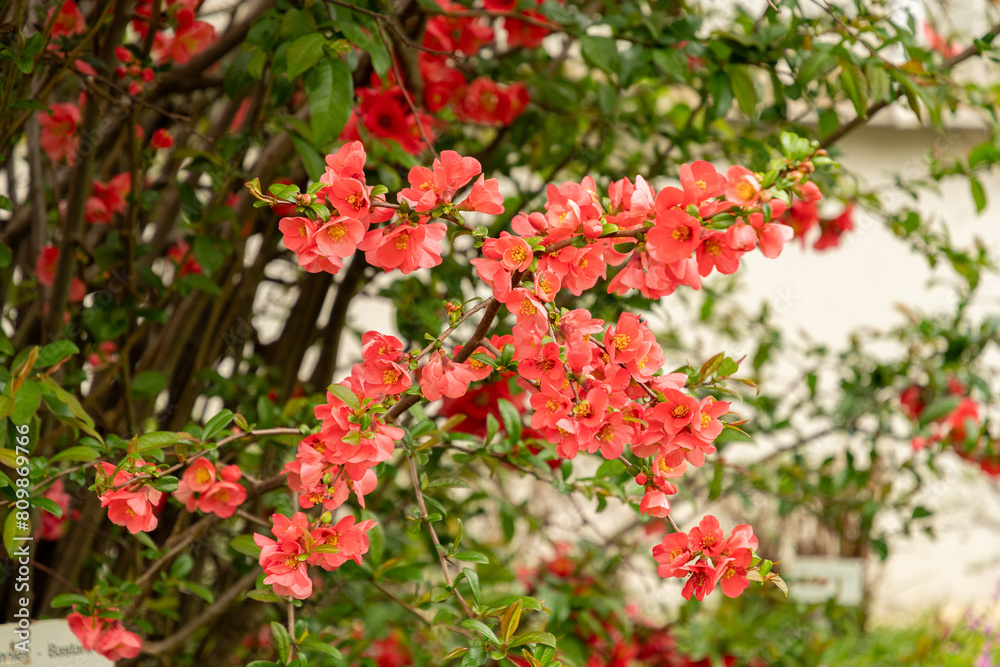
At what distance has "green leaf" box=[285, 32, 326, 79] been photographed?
566 mm

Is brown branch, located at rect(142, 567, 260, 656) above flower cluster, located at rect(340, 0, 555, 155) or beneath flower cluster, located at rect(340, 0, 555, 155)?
beneath

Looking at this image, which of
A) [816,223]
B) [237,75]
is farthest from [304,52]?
[816,223]

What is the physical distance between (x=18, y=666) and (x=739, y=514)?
2241 millimetres

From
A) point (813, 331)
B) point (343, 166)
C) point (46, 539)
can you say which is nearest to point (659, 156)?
point (343, 166)

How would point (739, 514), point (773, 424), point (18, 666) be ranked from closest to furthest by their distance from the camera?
1. point (18, 666)
2. point (773, 424)
3. point (739, 514)

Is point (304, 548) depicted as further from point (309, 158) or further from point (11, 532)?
point (309, 158)

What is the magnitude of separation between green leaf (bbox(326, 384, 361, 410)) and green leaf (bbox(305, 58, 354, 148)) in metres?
0.24

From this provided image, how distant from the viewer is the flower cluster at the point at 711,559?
17.7 inches

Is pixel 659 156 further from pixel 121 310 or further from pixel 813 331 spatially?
pixel 813 331

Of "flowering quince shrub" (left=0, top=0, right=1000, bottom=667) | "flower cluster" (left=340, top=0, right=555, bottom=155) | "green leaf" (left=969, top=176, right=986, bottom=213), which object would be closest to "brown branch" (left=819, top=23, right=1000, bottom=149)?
"flowering quince shrub" (left=0, top=0, right=1000, bottom=667)

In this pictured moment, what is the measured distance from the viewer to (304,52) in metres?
0.57

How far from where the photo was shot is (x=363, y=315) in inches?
102

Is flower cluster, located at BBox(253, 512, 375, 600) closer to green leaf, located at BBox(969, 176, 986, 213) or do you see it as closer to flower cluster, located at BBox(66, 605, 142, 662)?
flower cluster, located at BBox(66, 605, 142, 662)

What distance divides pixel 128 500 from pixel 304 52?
1.11 feet
